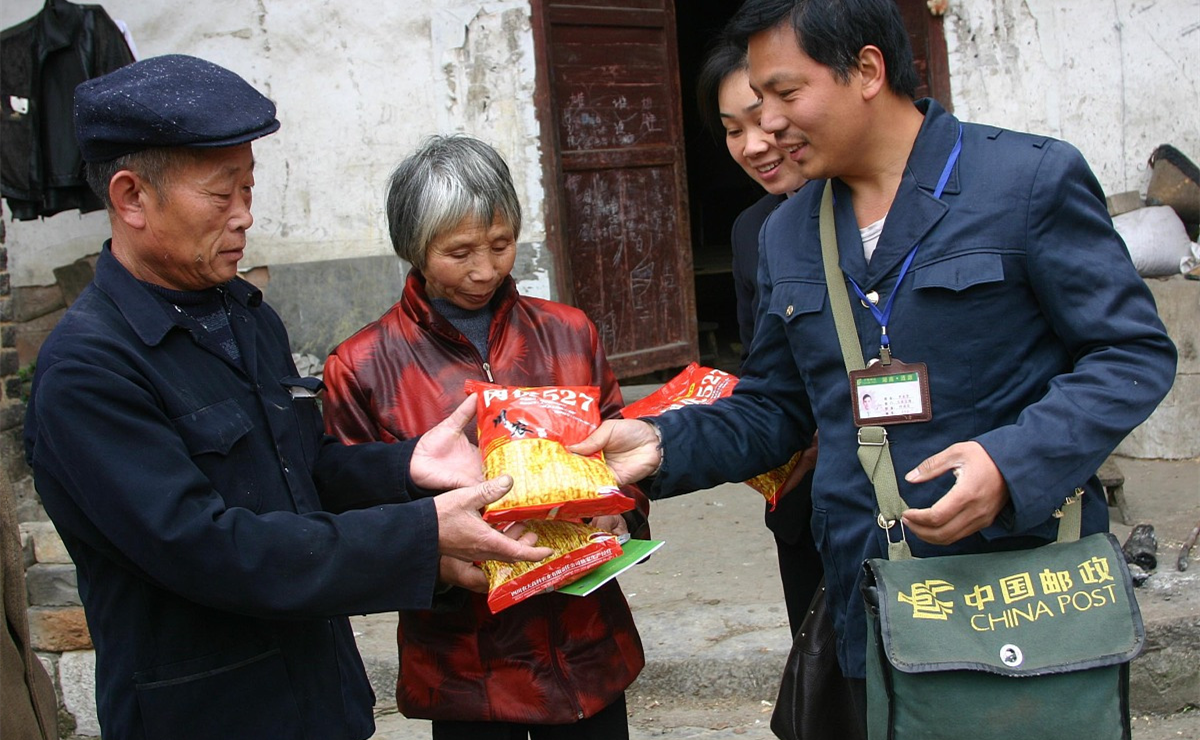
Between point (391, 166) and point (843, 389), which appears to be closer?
point (843, 389)

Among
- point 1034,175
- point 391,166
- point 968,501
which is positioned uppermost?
point 391,166

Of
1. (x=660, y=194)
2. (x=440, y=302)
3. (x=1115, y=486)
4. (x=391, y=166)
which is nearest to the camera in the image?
(x=440, y=302)

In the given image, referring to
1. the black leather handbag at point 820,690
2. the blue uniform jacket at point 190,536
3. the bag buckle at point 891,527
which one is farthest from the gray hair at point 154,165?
the black leather handbag at point 820,690

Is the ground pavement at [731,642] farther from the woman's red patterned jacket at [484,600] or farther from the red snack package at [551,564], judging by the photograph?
the red snack package at [551,564]

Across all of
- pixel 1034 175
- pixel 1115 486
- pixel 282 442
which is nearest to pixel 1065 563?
pixel 1034 175

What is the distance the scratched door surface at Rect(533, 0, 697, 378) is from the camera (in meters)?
5.87

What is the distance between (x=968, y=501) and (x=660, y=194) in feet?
16.2

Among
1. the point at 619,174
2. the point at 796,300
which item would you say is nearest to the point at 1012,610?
the point at 796,300

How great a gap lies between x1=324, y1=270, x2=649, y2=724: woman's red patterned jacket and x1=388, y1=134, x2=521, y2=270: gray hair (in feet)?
0.38

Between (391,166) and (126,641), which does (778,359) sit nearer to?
(126,641)

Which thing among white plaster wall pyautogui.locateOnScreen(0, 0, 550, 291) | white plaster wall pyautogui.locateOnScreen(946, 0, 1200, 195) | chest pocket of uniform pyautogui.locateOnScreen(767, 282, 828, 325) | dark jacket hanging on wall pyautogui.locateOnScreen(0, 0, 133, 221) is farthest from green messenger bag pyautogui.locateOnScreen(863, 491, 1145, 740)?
white plaster wall pyautogui.locateOnScreen(946, 0, 1200, 195)

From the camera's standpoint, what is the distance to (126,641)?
5.56 feet

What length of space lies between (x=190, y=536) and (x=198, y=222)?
20.1 inches

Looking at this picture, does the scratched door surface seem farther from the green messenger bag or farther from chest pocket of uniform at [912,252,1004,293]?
the green messenger bag
